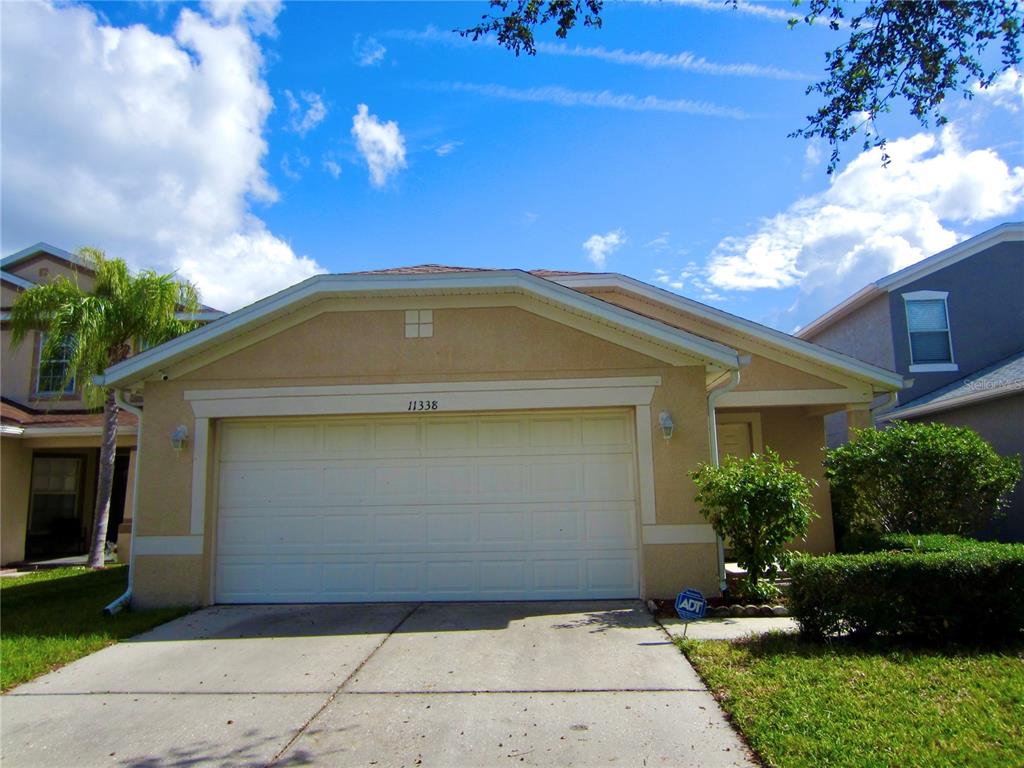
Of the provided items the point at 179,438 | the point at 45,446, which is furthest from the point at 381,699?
the point at 45,446

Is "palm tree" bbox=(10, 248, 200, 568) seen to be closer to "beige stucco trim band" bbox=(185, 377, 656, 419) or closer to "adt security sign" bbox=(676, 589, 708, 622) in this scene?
"beige stucco trim band" bbox=(185, 377, 656, 419)

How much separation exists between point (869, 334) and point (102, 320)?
49.6 ft

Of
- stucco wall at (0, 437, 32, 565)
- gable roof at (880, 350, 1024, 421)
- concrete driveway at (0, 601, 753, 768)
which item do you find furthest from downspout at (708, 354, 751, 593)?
stucco wall at (0, 437, 32, 565)

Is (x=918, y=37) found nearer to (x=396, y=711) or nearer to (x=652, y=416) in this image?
(x=652, y=416)

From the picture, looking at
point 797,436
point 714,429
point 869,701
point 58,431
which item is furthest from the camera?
point 58,431

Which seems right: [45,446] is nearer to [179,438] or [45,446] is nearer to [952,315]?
[179,438]

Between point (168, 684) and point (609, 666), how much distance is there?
3658 millimetres

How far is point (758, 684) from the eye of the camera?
5141 millimetres

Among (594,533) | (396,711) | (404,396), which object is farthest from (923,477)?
(396,711)

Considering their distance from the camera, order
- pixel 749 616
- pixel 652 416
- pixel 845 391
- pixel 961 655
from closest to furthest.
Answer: pixel 961 655
pixel 749 616
pixel 652 416
pixel 845 391

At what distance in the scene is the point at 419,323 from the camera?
879cm

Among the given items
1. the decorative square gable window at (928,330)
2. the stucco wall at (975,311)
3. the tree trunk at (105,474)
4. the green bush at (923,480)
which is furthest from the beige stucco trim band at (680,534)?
the tree trunk at (105,474)

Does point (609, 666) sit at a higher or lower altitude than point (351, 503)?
lower

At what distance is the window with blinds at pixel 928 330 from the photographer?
14.1m
